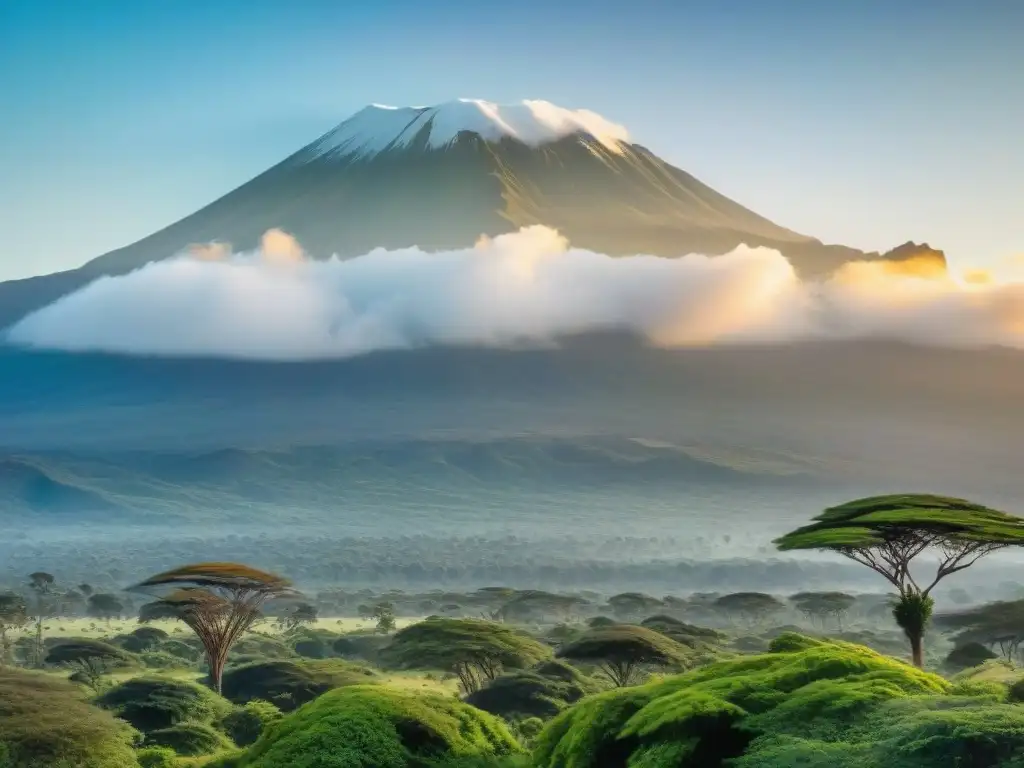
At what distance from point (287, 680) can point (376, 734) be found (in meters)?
→ 25.5

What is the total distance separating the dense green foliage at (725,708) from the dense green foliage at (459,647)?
22.8m

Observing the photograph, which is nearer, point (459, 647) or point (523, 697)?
point (523, 697)

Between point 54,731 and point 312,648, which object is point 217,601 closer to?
point 54,731

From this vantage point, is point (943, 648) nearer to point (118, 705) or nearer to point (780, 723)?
point (118, 705)

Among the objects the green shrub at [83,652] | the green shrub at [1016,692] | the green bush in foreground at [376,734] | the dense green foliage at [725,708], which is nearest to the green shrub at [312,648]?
the green shrub at [83,652]

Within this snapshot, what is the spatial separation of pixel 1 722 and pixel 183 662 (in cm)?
4742

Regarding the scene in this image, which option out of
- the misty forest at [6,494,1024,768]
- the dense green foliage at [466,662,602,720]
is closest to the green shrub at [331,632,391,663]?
the misty forest at [6,494,1024,768]

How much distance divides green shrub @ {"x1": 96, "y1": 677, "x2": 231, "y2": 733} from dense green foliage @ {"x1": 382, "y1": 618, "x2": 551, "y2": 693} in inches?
360

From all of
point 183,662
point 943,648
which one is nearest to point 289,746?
point 183,662

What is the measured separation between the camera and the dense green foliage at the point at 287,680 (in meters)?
54.6

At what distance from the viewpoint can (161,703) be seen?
47844 millimetres

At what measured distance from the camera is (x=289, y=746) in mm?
31109

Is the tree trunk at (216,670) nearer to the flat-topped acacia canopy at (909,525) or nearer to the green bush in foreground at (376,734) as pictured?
the green bush in foreground at (376,734)

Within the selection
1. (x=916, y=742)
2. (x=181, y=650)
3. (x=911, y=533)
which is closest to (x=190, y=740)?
(x=911, y=533)
